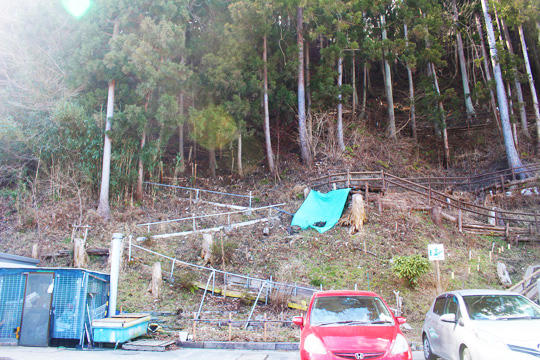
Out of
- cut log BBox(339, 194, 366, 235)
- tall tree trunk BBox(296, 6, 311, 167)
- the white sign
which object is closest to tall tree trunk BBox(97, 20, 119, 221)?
tall tree trunk BBox(296, 6, 311, 167)

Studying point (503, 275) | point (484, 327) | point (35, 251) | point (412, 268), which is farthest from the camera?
point (35, 251)

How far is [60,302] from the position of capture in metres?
9.28

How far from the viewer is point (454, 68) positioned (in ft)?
119

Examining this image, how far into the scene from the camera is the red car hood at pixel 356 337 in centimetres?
500

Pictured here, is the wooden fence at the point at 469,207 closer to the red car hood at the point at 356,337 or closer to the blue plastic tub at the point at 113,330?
the blue plastic tub at the point at 113,330

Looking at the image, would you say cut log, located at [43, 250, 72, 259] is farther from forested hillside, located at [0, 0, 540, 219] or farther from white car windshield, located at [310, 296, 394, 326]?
white car windshield, located at [310, 296, 394, 326]

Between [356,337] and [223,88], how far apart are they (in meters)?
21.8

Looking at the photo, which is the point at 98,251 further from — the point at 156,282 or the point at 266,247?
the point at 266,247

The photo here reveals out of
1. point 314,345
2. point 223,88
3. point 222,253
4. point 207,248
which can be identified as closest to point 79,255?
point 207,248

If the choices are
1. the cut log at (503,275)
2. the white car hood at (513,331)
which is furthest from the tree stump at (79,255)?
the cut log at (503,275)

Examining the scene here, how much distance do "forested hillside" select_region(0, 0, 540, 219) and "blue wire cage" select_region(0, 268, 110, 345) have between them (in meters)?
10.1

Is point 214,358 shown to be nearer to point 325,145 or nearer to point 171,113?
point 171,113

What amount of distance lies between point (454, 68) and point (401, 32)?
350 inches

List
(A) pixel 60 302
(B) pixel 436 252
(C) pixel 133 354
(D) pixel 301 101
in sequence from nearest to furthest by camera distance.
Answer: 1. (C) pixel 133 354
2. (A) pixel 60 302
3. (B) pixel 436 252
4. (D) pixel 301 101
